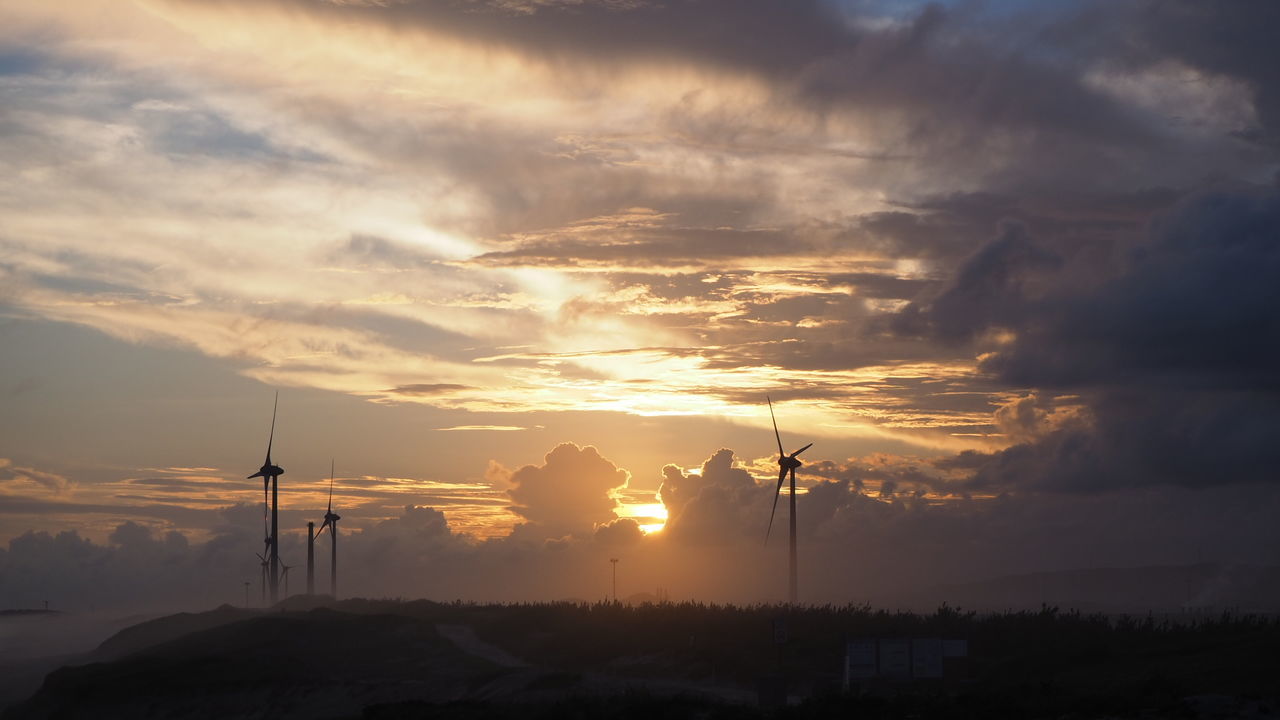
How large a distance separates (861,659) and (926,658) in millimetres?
2898

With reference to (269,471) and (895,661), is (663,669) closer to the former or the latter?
(895,661)

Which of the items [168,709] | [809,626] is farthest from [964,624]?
[168,709]

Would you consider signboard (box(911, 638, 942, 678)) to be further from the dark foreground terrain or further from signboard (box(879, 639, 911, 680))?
the dark foreground terrain

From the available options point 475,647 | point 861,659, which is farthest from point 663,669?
point 861,659

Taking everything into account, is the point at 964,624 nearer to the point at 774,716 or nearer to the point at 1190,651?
the point at 1190,651

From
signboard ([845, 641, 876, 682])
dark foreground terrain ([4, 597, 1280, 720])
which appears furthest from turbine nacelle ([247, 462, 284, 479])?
→ signboard ([845, 641, 876, 682])

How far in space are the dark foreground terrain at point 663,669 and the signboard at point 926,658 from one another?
6.35 ft

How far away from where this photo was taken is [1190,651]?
185ft

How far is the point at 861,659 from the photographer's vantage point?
162 ft

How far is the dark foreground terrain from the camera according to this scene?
146 feet

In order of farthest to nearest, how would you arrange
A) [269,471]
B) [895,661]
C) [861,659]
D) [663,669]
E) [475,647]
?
[269,471] < [475,647] < [663,669] < [895,661] < [861,659]

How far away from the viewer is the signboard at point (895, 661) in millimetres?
49562

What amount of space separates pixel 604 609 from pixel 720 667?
33.5 m

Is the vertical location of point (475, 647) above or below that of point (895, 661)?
below
